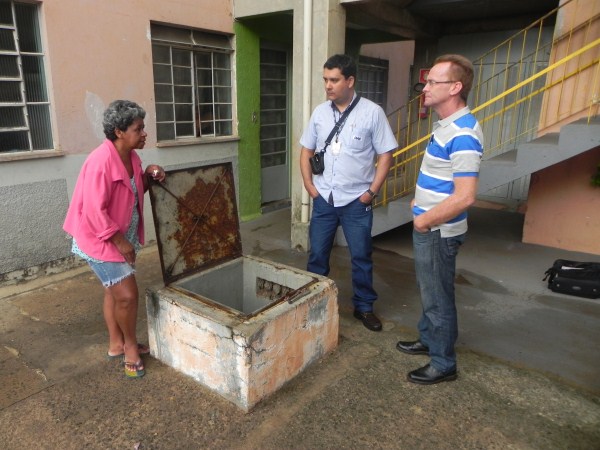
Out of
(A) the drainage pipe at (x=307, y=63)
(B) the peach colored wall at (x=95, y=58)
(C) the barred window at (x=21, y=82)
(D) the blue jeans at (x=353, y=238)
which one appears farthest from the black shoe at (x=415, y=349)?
(C) the barred window at (x=21, y=82)

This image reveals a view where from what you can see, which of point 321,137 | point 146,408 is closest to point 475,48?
point 321,137

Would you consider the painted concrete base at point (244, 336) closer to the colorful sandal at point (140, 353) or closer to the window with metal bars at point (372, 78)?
the colorful sandal at point (140, 353)

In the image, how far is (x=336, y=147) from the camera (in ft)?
11.3

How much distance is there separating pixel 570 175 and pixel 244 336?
467 cm

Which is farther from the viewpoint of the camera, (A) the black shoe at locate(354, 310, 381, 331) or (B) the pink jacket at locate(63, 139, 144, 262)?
(A) the black shoe at locate(354, 310, 381, 331)

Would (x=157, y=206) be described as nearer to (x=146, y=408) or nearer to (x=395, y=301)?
(x=146, y=408)

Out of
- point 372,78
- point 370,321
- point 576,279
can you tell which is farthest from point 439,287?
point 372,78

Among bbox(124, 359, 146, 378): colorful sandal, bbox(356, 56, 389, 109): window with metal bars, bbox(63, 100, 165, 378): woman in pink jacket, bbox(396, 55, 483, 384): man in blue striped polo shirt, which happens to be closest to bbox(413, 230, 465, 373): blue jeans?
bbox(396, 55, 483, 384): man in blue striped polo shirt

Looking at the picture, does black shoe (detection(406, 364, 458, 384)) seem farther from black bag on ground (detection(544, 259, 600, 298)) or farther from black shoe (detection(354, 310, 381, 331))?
black bag on ground (detection(544, 259, 600, 298))

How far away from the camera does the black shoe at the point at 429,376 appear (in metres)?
2.92

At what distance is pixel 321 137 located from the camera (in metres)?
3.54

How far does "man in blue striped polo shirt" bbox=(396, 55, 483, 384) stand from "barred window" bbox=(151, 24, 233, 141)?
394 centimetres

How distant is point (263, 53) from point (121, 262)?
Answer: 204 inches

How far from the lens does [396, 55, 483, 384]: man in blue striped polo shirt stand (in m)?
2.44
